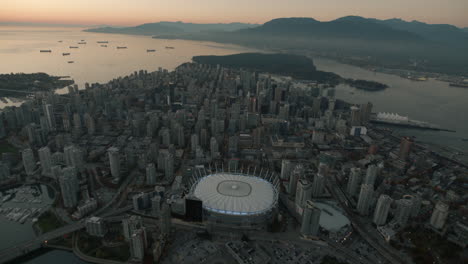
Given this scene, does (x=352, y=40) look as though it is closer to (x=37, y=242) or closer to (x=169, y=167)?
(x=169, y=167)

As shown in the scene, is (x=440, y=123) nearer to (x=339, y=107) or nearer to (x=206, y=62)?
(x=339, y=107)

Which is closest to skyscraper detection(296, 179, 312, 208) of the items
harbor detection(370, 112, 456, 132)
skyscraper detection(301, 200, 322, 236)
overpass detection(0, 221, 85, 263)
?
skyscraper detection(301, 200, 322, 236)

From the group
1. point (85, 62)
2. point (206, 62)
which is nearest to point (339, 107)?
point (206, 62)

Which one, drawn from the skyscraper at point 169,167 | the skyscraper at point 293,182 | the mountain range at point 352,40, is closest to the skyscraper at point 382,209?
the skyscraper at point 293,182

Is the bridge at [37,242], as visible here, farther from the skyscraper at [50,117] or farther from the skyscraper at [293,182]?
the skyscraper at [50,117]

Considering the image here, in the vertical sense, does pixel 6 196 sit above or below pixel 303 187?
below
